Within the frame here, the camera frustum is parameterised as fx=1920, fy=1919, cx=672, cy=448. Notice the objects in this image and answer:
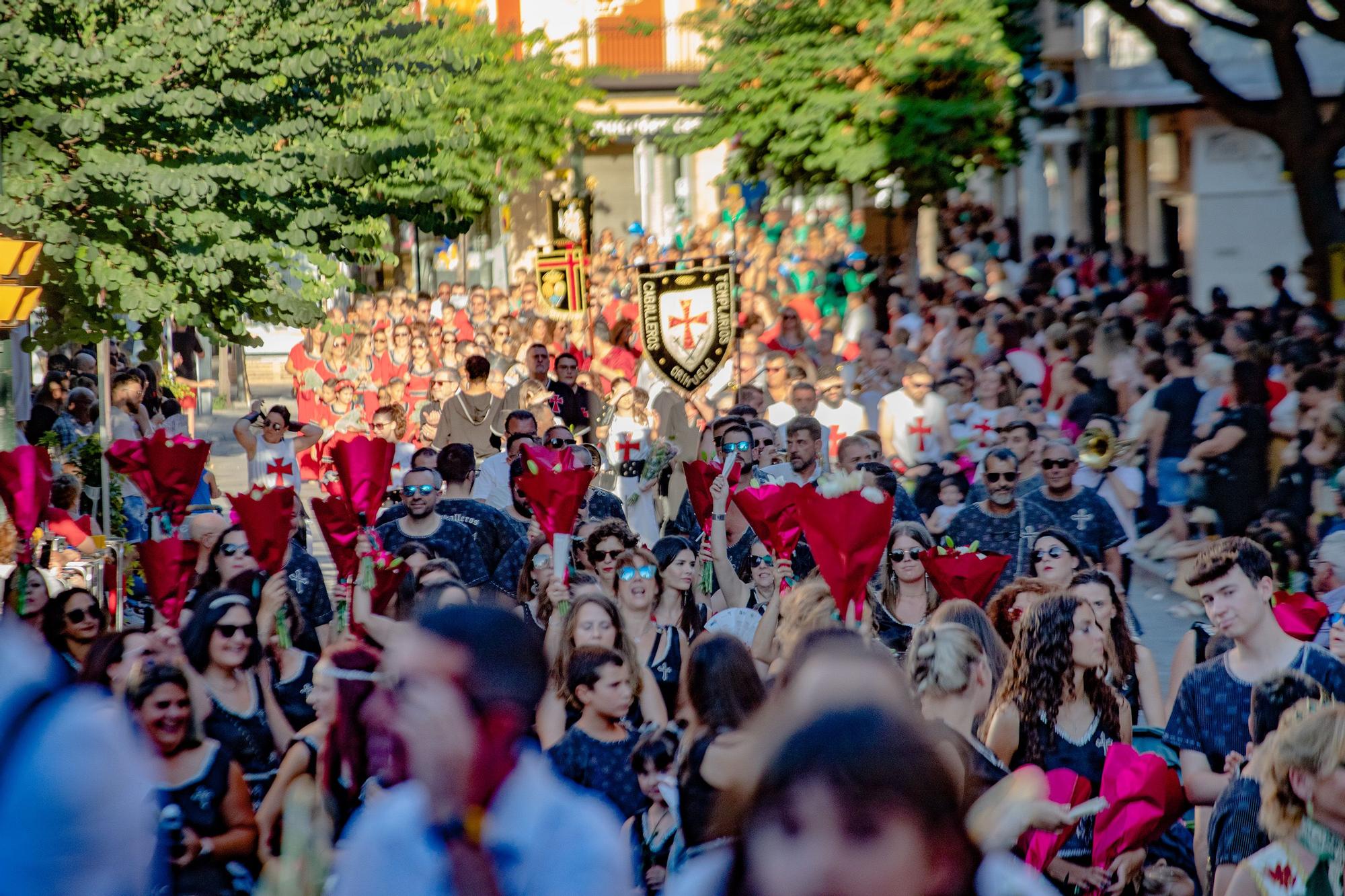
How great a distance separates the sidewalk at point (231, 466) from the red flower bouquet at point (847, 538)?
7098mm

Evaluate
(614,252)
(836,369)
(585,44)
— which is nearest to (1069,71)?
(614,252)

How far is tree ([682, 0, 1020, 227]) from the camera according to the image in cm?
2450

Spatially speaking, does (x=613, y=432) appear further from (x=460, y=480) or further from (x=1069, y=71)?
(x=1069, y=71)

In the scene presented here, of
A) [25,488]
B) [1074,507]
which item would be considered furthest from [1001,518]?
[25,488]

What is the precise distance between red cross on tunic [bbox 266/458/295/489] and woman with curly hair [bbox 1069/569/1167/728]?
5.47 meters

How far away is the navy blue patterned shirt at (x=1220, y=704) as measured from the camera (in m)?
5.87

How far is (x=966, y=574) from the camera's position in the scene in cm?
759

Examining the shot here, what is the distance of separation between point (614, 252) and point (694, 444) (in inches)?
653

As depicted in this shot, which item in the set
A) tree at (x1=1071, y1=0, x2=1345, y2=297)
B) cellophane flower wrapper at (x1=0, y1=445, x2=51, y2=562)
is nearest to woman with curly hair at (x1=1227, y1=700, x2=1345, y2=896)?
cellophane flower wrapper at (x1=0, y1=445, x2=51, y2=562)

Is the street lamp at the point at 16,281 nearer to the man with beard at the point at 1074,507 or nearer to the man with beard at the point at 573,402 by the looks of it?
the man with beard at the point at 573,402

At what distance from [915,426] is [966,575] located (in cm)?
571

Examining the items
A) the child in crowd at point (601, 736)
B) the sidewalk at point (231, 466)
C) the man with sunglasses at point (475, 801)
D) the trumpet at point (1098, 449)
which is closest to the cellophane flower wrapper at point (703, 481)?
the trumpet at point (1098, 449)

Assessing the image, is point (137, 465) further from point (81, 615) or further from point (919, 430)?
point (919, 430)

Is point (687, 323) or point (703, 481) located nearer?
point (703, 481)
